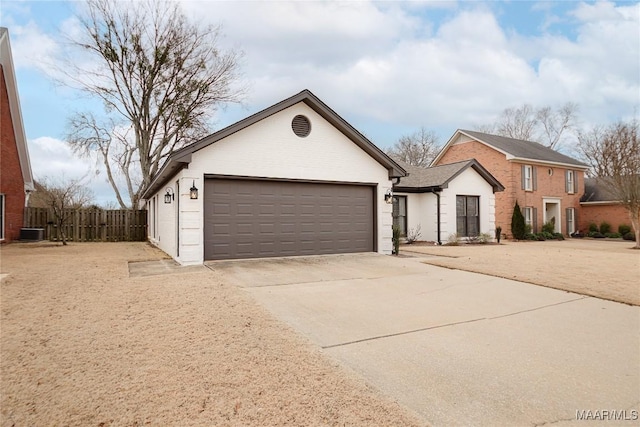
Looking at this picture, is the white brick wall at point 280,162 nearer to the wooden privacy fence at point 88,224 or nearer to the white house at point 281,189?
the white house at point 281,189

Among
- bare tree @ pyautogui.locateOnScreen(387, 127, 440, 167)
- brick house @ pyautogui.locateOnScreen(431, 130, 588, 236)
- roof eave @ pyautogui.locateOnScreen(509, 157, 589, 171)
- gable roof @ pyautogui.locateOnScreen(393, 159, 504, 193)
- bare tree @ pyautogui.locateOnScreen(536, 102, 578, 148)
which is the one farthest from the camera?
bare tree @ pyautogui.locateOnScreen(387, 127, 440, 167)

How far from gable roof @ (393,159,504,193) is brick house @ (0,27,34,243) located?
17.6 meters

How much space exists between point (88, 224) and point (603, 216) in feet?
108

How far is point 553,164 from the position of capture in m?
24.5

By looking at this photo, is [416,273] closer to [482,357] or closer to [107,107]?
[482,357]

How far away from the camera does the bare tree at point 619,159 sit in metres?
17.9

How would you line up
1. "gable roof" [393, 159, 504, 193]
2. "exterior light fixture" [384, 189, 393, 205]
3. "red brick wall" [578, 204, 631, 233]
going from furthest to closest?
"red brick wall" [578, 204, 631, 233] < "gable roof" [393, 159, 504, 193] < "exterior light fixture" [384, 189, 393, 205]

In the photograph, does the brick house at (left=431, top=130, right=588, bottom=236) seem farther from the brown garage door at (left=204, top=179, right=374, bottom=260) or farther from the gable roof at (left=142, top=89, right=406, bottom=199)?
the brown garage door at (left=204, top=179, right=374, bottom=260)

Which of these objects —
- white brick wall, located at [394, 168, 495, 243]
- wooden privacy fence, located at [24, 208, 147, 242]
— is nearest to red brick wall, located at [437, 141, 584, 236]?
white brick wall, located at [394, 168, 495, 243]

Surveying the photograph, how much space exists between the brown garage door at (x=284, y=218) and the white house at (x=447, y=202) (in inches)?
234

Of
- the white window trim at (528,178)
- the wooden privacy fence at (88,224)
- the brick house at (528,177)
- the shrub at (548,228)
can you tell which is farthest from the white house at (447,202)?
the wooden privacy fence at (88,224)

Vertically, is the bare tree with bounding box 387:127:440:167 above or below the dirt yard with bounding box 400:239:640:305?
above

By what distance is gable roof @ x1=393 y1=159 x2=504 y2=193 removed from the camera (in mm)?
17344

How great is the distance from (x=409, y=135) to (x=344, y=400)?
3941 centimetres
